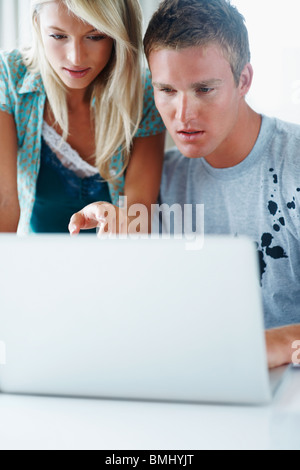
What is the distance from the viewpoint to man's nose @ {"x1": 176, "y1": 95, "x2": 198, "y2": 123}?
4.04 ft

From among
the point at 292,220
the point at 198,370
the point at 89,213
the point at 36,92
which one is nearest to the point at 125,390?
the point at 198,370

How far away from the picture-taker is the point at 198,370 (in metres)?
0.63

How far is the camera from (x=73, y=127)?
1.56 m

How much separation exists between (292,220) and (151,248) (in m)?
0.76

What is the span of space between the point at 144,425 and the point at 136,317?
4.6 inches

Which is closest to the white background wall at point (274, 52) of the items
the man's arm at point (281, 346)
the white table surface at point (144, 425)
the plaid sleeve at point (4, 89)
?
the plaid sleeve at point (4, 89)

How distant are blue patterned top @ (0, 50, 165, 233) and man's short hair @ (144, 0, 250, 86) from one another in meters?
0.22

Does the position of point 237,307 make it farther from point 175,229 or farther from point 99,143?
point 99,143

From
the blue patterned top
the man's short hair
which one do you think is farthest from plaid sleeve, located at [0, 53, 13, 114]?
the man's short hair

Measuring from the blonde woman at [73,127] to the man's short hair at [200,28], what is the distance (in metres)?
0.11

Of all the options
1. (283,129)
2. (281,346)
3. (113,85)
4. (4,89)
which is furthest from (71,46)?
(281,346)

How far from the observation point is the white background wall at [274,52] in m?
2.70

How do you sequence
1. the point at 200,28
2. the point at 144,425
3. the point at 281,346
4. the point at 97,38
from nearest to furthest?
the point at 144,425 → the point at 281,346 → the point at 200,28 → the point at 97,38

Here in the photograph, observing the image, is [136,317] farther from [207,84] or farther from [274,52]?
[274,52]
